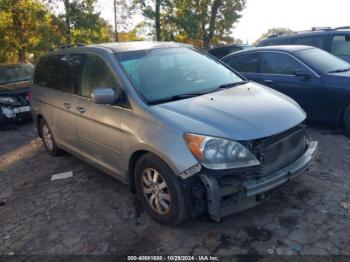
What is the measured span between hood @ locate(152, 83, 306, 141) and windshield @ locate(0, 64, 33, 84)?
732cm

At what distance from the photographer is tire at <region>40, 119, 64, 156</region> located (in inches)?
228

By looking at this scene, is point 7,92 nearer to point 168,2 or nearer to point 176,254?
point 176,254

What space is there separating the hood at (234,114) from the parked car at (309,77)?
7.42ft

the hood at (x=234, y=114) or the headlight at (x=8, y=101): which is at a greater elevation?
the hood at (x=234, y=114)

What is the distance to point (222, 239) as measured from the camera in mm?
3230

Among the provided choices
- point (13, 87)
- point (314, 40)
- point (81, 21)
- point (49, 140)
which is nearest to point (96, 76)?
point (49, 140)

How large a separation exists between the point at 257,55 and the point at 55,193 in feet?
15.1

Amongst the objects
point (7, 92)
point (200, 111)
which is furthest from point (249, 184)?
point (7, 92)

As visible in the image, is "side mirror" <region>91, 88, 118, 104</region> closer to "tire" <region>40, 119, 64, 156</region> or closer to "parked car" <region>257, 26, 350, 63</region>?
"tire" <region>40, 119, 64, 156</region>

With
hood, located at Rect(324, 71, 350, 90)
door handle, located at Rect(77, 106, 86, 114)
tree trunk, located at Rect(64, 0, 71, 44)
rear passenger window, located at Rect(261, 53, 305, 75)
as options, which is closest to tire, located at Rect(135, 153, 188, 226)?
door handle, located at Rect(77, 106, 86, 114)

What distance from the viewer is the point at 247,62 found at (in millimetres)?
7012

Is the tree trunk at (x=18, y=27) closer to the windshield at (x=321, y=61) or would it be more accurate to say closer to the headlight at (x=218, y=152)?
the windshield at (x=321, y=61)

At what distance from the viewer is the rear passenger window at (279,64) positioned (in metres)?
6.21

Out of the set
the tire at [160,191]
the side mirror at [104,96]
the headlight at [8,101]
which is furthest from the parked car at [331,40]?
the headlight at [8,101]
